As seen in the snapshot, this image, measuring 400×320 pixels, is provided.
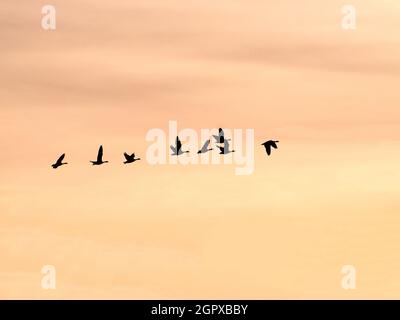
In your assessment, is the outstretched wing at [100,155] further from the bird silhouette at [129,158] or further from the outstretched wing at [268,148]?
the outstretched wing at [268,148]

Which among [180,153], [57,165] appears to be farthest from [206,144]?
[57,165]

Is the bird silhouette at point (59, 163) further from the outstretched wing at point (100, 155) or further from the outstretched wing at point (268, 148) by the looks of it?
the outstretched wing at point (268, 148)

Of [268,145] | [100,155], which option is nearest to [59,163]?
[100,155]

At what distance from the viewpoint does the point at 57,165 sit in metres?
186

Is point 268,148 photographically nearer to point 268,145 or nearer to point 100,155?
point 268,145

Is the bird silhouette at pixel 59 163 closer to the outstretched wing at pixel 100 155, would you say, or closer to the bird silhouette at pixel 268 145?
the outstretched wing at pixel 100 155

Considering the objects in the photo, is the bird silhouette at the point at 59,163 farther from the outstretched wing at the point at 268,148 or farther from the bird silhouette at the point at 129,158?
the outstretched wing at the point at 268,148

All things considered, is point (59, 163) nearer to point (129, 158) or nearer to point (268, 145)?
point (129, 158)

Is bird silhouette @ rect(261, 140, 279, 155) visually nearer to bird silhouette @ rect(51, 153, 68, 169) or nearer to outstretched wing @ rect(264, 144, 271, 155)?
outstretched wing @ rect(264, 144, 271, 155)

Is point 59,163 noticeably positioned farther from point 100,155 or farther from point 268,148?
point 268,148

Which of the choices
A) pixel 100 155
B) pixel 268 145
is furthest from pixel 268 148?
pixel 100 155

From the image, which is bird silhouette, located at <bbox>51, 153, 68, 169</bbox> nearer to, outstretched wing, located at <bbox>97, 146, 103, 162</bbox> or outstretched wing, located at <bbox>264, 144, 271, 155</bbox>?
outstretched wing, located at <bbox>97, 146, 103, 162</bbox>

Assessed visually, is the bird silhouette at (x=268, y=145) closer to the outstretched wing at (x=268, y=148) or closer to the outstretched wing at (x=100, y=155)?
the outstretched wing at (x=268, y=148)
